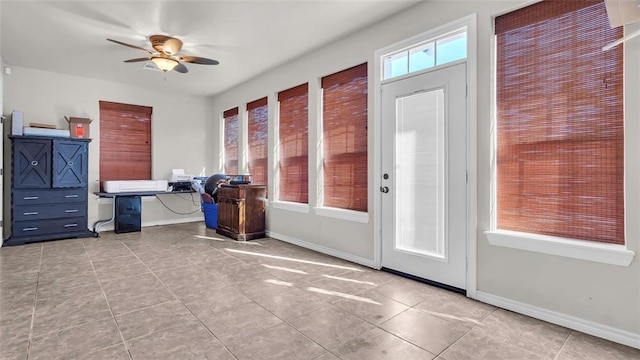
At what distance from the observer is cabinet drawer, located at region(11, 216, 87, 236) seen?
473 cm

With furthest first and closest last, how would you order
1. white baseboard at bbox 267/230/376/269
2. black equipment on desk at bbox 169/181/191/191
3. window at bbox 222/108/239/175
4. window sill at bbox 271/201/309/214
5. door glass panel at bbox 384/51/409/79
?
window at bbox 222/108/239/175 → black equipment on desk at bbox 169/181/191/191 → window sill at bbox 271/201/309/214 → white baseboard at bbox 267/230/376/269 → door glass panel at bbox 384/51/409/79

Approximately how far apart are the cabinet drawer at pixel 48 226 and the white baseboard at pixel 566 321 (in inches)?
231

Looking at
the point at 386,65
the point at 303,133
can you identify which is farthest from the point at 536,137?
the point at 303,133

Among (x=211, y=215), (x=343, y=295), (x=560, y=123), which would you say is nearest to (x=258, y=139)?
(x=211, y=215)

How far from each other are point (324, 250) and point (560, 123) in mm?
2925

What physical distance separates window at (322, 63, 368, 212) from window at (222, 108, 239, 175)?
274 cm

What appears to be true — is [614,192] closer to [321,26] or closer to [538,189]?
[538,189]

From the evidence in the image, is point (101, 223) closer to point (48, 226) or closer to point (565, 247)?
point (48, 226)

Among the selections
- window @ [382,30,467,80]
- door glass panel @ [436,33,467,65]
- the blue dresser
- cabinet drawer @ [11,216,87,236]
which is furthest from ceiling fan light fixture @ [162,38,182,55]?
cabinet drawer @ [11,216,87,236]

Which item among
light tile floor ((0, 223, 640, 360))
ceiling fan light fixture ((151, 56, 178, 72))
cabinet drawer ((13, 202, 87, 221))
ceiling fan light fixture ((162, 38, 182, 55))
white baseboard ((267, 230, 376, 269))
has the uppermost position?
ceiling fan light fixture ((162, 38, 182, 55))

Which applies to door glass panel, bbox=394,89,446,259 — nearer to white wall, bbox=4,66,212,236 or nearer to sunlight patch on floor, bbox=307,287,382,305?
sunlight patch on floor, bbox=307,287,382,305

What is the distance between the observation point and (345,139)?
13.4 feet

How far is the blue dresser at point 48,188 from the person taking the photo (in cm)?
473

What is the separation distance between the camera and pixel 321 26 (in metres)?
3.67
